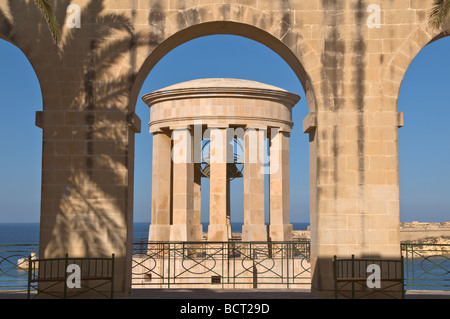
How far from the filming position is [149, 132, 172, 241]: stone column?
Answer: 29700mm

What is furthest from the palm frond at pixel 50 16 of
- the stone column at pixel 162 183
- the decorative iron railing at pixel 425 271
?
the stone column at pixel 162 183

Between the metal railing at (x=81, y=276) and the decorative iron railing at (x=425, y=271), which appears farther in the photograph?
the decorative iron railing at (x=425, y=271)

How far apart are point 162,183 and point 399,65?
18.5 m

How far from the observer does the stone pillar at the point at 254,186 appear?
28672 mm

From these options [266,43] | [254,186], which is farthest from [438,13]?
[254,186]

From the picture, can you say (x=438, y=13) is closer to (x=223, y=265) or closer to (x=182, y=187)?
(x=223, y=265)

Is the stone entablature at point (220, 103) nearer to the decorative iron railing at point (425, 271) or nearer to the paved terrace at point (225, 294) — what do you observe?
the decorative iron railing at point (425, 271)

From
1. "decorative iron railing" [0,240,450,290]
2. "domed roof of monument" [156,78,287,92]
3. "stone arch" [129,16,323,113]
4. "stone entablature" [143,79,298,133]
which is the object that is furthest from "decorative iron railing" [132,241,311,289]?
"stone arch" [129,16,323,113]

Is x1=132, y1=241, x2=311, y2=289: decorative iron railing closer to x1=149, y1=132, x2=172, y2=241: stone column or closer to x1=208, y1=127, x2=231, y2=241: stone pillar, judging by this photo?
x1=208, y1=127, x2=231, y2=241: stone pillar

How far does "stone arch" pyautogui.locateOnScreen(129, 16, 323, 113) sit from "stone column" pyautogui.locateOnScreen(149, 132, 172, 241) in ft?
50.8

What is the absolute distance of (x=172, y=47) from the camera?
14.9 m

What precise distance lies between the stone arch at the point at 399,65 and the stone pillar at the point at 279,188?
52.0 ft
